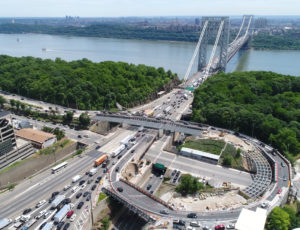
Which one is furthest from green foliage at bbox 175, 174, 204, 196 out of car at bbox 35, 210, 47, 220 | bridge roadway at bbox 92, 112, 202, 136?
car at bbox 35, 210, 47, 220

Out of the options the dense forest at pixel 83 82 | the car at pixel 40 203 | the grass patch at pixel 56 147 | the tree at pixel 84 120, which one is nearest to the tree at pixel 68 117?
A: the tree at pixel 84 120

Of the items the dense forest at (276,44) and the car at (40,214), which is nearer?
the car at (40,214)

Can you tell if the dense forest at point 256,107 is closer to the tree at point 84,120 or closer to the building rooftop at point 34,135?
the tree at point 84,120

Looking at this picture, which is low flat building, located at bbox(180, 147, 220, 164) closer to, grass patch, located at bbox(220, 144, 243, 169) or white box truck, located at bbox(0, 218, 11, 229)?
grass patch, located at bbox(220, 144, 243, 169)

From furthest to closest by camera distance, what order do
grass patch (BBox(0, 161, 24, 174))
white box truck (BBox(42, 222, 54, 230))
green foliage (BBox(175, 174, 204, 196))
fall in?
grass patch (BBox(0, 161, 24, 174)), green foliage (BBox(175, 174, 204, 196)), white box truck (BBox(42, 222, 54, 230))

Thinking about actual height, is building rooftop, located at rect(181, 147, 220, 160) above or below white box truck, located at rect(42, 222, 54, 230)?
above

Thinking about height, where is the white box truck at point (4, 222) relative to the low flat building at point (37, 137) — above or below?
below

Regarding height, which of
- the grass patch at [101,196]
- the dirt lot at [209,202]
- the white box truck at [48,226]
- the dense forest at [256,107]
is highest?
the dense forest at [256,107]

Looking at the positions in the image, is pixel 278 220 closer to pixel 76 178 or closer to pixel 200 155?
pixel 200 155
